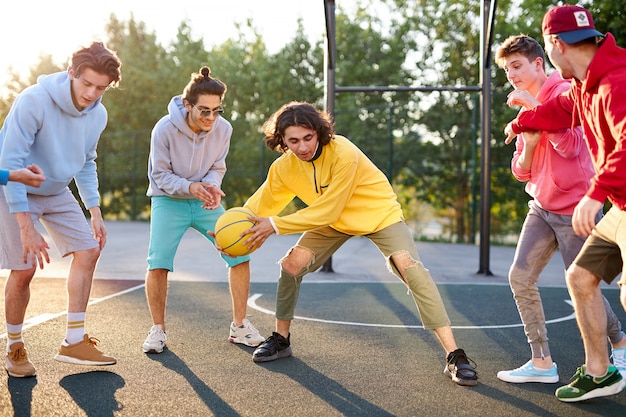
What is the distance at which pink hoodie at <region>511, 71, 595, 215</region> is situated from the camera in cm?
388

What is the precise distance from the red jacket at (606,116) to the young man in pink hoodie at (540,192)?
50cm

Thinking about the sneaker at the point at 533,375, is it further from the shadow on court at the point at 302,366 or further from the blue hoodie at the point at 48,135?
the blue hoodie at the point at 48,135

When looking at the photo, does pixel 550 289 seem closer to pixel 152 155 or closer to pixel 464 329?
pixel 464 329

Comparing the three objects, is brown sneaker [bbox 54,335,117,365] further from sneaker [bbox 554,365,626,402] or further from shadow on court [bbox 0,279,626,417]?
sneaker [bbox 554,365,626,402]

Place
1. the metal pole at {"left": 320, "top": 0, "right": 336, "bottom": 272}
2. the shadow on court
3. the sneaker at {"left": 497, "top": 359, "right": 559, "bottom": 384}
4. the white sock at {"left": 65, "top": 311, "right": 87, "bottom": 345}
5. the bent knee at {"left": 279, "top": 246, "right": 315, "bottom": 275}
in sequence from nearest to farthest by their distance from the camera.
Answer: the shadow on court
the sneaker at {"left": 497, "top": 359, "right": 559, "bottom": 384}
the white sock at {"left": 65, "top": 311, "right": 87, "bottom": 345}
the bent knee at {"left": 279, "top": 246, "right": 315, "bottom": 275}
the metal pole at {"left": 320, "top": 0, "right": 336, "bottom": 272}

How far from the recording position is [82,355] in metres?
4.11

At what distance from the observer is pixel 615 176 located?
299 centimetres

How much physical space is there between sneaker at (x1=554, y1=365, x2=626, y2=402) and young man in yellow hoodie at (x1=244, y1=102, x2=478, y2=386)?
0.54 meters

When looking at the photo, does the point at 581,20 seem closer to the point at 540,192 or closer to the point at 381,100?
the point at 540,192

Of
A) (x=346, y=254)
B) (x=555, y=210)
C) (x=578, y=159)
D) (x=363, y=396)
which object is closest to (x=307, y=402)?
(x=363, y=396)

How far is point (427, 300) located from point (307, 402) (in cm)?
93

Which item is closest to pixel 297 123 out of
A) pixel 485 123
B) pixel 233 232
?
pixel 233 232

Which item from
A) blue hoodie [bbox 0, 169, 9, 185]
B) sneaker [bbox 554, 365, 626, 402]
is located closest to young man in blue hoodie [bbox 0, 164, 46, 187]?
blue hoodie [bbox 0, 169, 9, 185]

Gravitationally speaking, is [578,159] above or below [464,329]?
above
